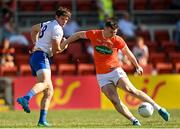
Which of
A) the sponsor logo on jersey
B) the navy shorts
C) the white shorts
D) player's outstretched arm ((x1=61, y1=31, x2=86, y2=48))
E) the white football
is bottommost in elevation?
the white football

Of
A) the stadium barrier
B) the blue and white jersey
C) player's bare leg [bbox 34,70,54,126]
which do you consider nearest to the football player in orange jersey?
the blue and white jersey

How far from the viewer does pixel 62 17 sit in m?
14.1

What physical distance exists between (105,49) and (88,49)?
34.9 ft

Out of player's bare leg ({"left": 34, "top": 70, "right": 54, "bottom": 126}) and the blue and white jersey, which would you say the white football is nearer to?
player's bare leg ({"left": 34, "top": 70, "right": 54, "bottom": 126})

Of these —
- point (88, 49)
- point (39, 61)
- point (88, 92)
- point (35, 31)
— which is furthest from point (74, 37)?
point (88, 49)

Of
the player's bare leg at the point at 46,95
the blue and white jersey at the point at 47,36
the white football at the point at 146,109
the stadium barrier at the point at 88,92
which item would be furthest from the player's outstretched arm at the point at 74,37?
the stadium barrier at the point at 88,92

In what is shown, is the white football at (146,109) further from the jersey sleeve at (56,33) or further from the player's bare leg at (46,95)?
the jersey sleeve at (56,33)

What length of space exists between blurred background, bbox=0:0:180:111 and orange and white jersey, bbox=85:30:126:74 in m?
3.80

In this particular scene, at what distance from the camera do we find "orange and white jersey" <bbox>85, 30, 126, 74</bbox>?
1400cm

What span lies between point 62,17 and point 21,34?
467 inches

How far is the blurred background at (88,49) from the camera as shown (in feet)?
71.6

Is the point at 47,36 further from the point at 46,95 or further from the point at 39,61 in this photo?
the point at 46,95

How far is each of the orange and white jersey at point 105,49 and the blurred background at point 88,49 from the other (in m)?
3.80

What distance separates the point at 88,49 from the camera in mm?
24688
